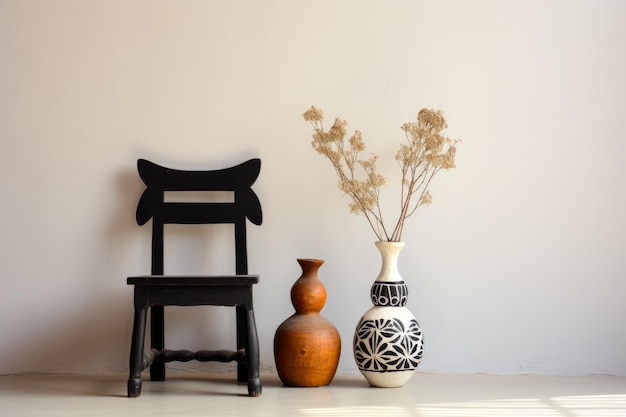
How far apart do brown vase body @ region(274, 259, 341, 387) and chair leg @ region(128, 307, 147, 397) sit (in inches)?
20.5

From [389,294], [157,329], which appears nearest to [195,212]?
[157,329]

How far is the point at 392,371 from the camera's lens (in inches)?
115

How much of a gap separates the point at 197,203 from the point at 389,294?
889 mm

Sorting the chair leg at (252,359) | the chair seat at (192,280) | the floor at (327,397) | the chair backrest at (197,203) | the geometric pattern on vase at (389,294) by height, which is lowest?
the floor at (327,397)

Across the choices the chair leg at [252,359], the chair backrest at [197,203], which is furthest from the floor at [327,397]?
the chair backrest at [197,203]

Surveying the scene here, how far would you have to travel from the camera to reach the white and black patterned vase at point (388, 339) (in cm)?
291

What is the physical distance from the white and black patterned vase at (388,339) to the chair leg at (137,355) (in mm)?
804

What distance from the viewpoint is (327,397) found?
2744mm

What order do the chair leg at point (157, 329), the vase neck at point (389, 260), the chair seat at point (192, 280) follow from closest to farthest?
the chair seat at point (192, 280)
the vase neck at point (389, 260)
the chair leg at point (157, 329)

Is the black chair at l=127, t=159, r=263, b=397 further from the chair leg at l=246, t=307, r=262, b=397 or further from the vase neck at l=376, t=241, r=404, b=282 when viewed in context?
the vase neck at l=376, t=241, r=404, b=282

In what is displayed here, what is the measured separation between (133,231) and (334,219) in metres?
0.87

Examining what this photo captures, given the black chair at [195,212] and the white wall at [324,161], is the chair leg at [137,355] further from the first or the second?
the white wall at [324,161]

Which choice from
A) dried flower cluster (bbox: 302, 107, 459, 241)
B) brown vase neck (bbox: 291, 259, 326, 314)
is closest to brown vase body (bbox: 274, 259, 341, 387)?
brown vase neck (bbox: 291, 259, 326, 314)

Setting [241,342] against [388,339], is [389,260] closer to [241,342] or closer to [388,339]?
[388,339]
